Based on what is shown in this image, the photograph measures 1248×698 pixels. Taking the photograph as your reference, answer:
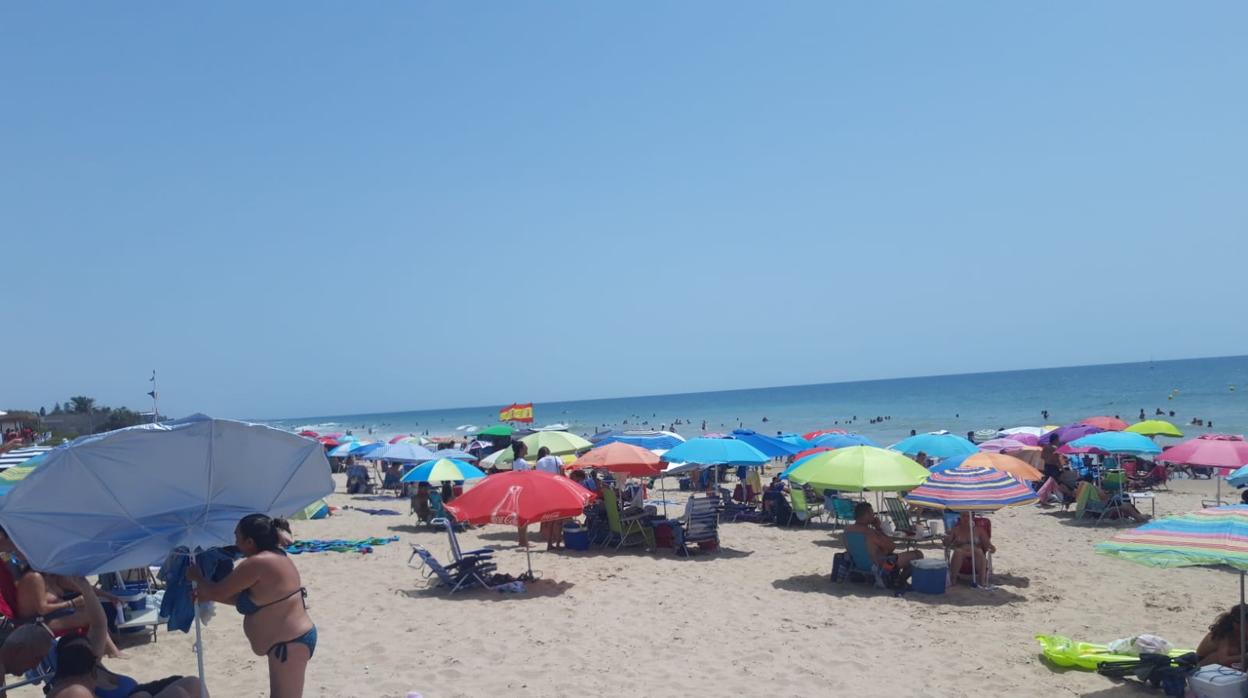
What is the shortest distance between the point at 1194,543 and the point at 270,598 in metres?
4.94

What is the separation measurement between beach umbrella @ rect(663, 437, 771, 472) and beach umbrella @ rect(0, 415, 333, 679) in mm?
8309

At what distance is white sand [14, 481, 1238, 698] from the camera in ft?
18.5

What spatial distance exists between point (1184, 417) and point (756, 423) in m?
30.7

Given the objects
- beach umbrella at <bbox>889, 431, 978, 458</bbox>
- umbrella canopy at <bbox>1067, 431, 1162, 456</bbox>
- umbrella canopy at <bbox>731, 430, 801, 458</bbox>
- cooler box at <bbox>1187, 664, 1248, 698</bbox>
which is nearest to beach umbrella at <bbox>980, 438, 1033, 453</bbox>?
umbrella canopy at <bbox>1067, 431, 1162, 456</bbox>

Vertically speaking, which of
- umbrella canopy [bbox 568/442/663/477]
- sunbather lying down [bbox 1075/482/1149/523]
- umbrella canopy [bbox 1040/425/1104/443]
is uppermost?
umbrella canopy [bbox 568/442/663/477]

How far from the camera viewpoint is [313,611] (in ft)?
25.3

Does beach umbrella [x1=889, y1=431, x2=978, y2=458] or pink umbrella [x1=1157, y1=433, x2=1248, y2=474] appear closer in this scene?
pink umbrella [x1=1157, y1=433, x2=1248, y2=474]

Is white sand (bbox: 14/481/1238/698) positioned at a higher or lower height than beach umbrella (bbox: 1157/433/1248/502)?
lower

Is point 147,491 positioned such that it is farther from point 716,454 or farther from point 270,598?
point 716,454

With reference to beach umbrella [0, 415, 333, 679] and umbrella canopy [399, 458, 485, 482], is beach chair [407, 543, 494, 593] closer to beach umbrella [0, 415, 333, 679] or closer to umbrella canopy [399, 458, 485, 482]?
umbrella canopy [399, 458, 485, 482]

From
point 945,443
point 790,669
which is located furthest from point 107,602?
point 945,443

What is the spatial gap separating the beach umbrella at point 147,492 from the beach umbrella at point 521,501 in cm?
429

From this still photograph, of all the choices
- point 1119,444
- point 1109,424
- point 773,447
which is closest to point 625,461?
point 773,447

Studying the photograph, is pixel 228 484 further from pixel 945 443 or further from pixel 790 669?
pixel 945 443
